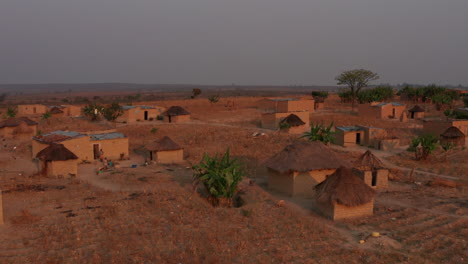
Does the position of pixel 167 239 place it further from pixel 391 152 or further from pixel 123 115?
pixel 123 115

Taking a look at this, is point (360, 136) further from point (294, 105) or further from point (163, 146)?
point (163, 146)

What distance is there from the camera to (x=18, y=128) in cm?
3338

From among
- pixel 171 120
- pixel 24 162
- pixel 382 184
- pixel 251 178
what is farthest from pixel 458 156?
pixel 24 162

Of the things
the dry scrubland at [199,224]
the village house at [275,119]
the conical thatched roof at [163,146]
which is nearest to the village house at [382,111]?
A: the village house at [275,119]

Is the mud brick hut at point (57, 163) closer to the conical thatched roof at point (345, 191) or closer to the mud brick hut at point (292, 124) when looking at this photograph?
the conical thatched roof at point (345, 191)

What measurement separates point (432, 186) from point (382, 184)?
8.51 ft

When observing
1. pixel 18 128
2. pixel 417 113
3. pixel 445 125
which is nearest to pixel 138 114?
pixel 18 128

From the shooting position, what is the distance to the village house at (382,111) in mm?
42438

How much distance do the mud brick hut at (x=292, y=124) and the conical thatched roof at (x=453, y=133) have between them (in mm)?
11353

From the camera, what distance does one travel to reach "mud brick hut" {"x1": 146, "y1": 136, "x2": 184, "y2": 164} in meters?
24.2

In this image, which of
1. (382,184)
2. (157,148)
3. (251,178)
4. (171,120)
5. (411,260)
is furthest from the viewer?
(171,120)

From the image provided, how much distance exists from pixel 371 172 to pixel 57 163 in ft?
51.3

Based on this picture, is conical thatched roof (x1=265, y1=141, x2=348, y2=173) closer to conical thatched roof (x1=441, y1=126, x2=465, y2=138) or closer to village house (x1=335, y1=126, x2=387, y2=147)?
village house (x1=335, y1=126, x2=387, y2=147)

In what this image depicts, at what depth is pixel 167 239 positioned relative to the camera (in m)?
11.3
